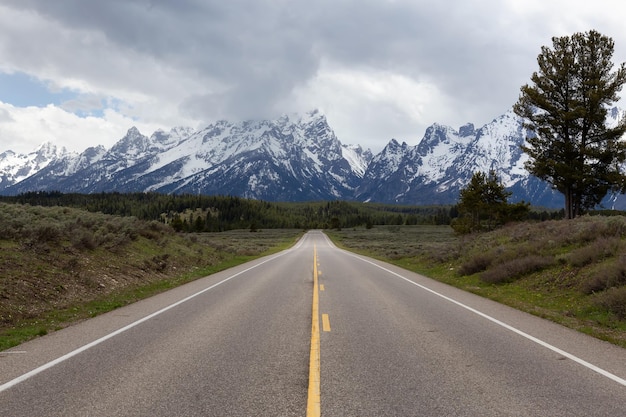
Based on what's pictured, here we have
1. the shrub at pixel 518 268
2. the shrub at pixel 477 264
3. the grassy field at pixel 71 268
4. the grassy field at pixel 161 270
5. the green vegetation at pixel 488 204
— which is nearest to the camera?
the grassy field at pixel 161 270

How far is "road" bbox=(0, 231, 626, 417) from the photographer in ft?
17.7

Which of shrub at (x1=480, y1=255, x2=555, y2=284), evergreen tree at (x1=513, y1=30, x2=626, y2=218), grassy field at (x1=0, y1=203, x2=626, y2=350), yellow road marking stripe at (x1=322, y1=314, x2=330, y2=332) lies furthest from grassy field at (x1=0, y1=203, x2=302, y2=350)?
evergreen tree at (x1=513, y1=30, x2=626, y2=218)

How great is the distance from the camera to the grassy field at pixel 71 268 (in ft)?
38.4

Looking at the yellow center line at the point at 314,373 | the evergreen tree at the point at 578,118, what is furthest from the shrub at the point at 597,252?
the evergreen tree at the point at 578,118

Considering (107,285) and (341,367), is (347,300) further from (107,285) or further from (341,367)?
(107,285)

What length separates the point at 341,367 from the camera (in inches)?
273

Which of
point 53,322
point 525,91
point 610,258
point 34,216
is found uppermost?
point 525,91

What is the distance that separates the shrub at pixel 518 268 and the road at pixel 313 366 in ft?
20.0

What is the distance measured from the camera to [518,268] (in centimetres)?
1805

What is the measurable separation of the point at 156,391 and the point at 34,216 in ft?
68.1

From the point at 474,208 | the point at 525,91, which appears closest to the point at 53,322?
the point at 525,91

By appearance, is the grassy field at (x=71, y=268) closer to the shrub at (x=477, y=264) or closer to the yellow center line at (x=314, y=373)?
the yellow center line at (x=314, y=373)

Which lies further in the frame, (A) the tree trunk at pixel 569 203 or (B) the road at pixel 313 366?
(A) the tree trunk at pixel 569 203

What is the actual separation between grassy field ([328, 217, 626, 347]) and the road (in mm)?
1572
